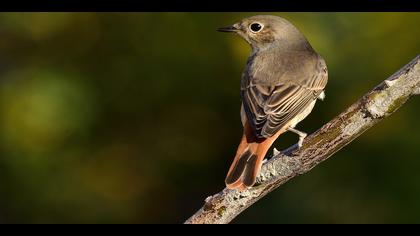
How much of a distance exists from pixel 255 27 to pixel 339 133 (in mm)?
2048

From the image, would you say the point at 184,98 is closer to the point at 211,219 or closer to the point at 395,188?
the point at 395,188

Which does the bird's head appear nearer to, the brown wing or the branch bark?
the brown wing

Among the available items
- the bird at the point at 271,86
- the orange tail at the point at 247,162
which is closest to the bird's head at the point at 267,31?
the bird at the point at 271,86

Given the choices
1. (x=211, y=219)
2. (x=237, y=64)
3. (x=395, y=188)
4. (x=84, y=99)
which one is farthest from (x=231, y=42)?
(x=211, y=219)

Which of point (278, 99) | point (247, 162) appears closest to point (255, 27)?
point (278, 99)

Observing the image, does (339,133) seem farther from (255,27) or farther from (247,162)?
(255,27)

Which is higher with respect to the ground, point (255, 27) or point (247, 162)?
point (255, 27)

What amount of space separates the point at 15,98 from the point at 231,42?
69.8 inches

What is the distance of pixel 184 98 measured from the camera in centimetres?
676

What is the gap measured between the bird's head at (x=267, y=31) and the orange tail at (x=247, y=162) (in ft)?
3.63

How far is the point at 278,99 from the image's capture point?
5.09 meters

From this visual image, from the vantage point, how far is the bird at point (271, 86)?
4.65m

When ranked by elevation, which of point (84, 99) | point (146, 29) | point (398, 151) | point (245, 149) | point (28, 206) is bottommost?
point (245, 149)

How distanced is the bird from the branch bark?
0.27 ft
